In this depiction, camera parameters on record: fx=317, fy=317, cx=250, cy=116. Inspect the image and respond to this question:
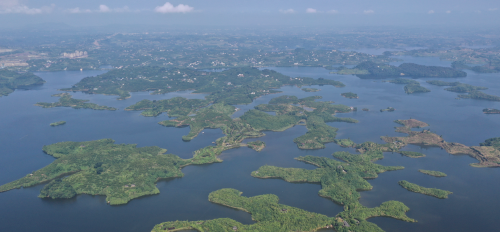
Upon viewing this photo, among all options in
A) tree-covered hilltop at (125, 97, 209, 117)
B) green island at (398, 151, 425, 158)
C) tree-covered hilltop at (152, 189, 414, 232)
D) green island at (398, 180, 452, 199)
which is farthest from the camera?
tree-covered hilltop at (125, 97, 209, 117)

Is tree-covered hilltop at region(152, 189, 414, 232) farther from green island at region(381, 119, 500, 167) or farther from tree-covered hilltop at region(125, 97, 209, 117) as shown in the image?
tree-covered hilltop at region(125, 97, 209, 117)

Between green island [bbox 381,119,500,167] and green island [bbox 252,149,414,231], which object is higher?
green island [bbox 381,119,500,167]

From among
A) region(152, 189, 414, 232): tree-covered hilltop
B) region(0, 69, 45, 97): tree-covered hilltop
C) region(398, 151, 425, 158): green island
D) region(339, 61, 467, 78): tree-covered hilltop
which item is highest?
region(339, 61, 467, 78): tree-covered hilltop

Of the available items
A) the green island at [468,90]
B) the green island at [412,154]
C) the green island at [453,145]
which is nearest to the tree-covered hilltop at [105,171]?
the green island at [412,154]

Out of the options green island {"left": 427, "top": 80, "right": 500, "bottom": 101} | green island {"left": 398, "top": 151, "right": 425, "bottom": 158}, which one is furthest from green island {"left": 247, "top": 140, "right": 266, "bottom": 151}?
green island {"left": 427, "top": 80, "right": 500, "bottom": 101}

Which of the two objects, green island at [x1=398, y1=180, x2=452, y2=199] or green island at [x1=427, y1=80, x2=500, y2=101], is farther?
green island at [x1=427, y1=80, x2=500, y2=101]

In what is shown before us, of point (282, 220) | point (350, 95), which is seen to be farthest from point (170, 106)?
point (282, 220)
